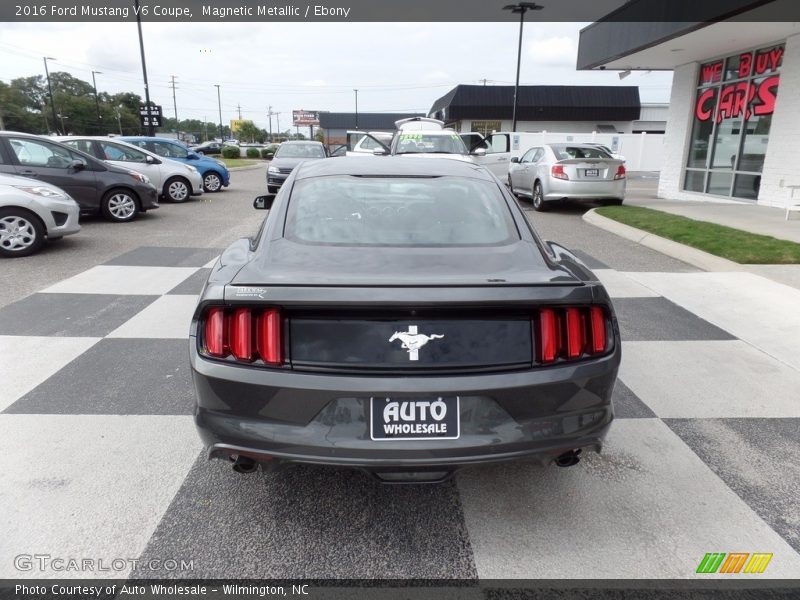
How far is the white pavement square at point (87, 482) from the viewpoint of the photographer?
2449 mm

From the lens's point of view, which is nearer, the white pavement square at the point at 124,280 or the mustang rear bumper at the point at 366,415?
the mustang rear bumper at the point at 366,415

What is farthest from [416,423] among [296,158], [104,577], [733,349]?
[296,158]

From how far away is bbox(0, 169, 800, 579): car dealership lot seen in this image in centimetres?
244

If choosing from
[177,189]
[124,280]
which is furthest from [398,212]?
[177,189]

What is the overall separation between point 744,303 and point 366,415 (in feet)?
18.0

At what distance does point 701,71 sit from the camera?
54.2 feet

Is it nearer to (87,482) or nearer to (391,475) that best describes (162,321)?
(87,482)

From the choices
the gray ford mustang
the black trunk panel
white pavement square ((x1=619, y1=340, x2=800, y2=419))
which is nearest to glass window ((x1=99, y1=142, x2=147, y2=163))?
white pavement square ((x1=619, y1=340, x2=800, y2=419))

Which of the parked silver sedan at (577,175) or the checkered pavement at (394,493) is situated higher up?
the parked silver sedan at (577,175)

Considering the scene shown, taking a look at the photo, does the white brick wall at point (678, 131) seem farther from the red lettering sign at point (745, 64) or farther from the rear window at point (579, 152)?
the rear window at point (579, 152)

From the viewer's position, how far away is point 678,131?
17344mm

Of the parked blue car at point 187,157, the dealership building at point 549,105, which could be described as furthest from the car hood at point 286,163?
the dealership building at point 549,105

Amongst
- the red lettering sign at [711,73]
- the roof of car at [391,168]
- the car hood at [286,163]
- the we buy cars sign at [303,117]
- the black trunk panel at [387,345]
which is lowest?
the black trunk panel at [387,345]
